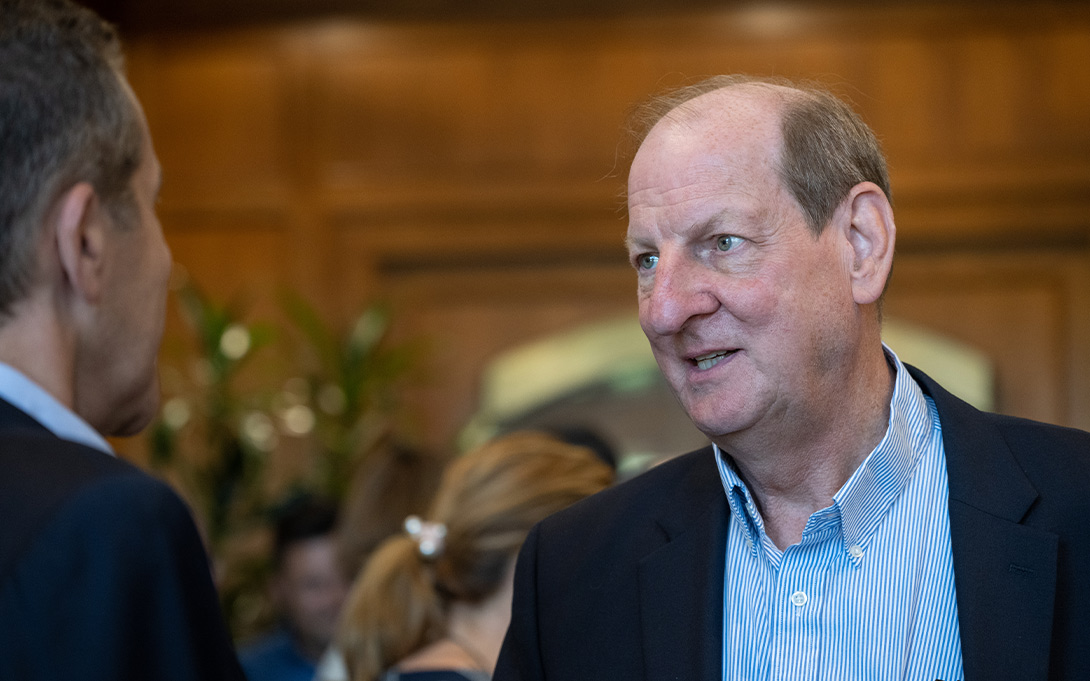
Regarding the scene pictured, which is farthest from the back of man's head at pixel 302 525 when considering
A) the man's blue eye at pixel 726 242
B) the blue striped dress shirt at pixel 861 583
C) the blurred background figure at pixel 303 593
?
the man's blue eye at pixel 726 242

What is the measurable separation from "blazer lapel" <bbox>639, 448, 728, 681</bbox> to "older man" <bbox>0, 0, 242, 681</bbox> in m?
0.66

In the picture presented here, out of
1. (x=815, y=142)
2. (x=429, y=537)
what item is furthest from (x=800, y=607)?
(x=429, y=537)

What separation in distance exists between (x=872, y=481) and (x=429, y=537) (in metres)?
1.15

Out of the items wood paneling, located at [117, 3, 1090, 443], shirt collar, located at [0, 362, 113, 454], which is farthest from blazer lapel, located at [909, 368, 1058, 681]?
wood paneling, located at [117, 3, 1090, 443]

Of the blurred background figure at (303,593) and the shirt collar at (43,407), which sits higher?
the shirt collar at (43,407)

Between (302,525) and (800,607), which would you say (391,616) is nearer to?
(800,607)

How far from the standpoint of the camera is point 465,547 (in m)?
2.43

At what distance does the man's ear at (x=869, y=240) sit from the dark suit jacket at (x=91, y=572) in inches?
40.5

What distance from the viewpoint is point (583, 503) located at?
1.89 meters

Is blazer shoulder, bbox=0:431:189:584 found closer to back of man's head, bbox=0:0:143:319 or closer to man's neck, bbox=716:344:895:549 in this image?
back of man's head, bbox=0:0:143:319

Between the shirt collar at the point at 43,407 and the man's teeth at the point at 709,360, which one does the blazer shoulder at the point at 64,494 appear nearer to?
the shirt collar at the point at 43,407

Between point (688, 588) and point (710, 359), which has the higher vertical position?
point (710, 359)

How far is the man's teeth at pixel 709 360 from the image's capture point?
5.36 ft

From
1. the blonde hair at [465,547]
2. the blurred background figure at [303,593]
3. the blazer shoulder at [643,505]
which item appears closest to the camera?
the blazer shoulder at [643,505]
